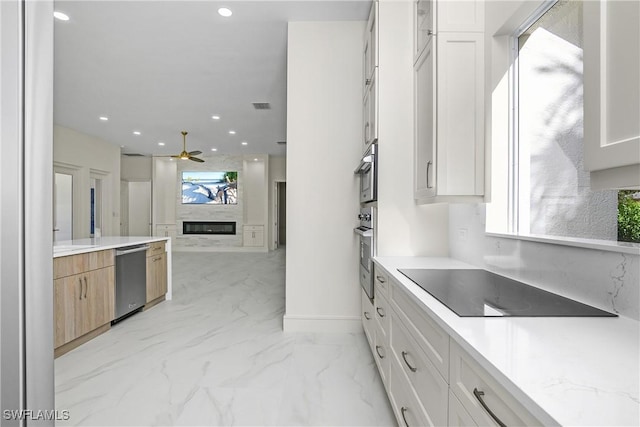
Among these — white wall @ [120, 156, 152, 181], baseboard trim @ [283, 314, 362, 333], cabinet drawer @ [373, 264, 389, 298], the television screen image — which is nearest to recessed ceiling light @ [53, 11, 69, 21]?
baseboard trim @ [283, 314, 362, 333]

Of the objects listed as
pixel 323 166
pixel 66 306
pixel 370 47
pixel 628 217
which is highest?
pixel 370 47

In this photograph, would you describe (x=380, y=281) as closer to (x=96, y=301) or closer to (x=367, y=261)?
(x=367, y=261)

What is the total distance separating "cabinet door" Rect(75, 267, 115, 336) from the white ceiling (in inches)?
92.2

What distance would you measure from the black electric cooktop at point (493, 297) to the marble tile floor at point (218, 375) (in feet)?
2.77

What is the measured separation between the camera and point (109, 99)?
5.21 metres

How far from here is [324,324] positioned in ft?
9.90

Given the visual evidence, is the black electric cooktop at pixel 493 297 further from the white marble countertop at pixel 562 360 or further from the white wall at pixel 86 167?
the white wall at pixel 86 167

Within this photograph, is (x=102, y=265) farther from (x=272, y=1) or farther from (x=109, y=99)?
(x=109, y=99)

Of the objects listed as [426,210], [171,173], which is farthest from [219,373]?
[171,173]

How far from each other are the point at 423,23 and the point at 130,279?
11.5 feet

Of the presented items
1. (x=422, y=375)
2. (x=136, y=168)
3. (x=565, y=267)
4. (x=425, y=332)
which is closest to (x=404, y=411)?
(x=422, y=375)

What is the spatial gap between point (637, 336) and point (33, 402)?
4.37 ft

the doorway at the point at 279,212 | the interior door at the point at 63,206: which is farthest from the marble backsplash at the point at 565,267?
the doorway at the point at 279,212

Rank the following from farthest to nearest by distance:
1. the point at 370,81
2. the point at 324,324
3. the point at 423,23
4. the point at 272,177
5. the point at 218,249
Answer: the point at 272,177 < the point at 218,249 < the point at 324,324 < the point at 370,81 < the point at 423,23
